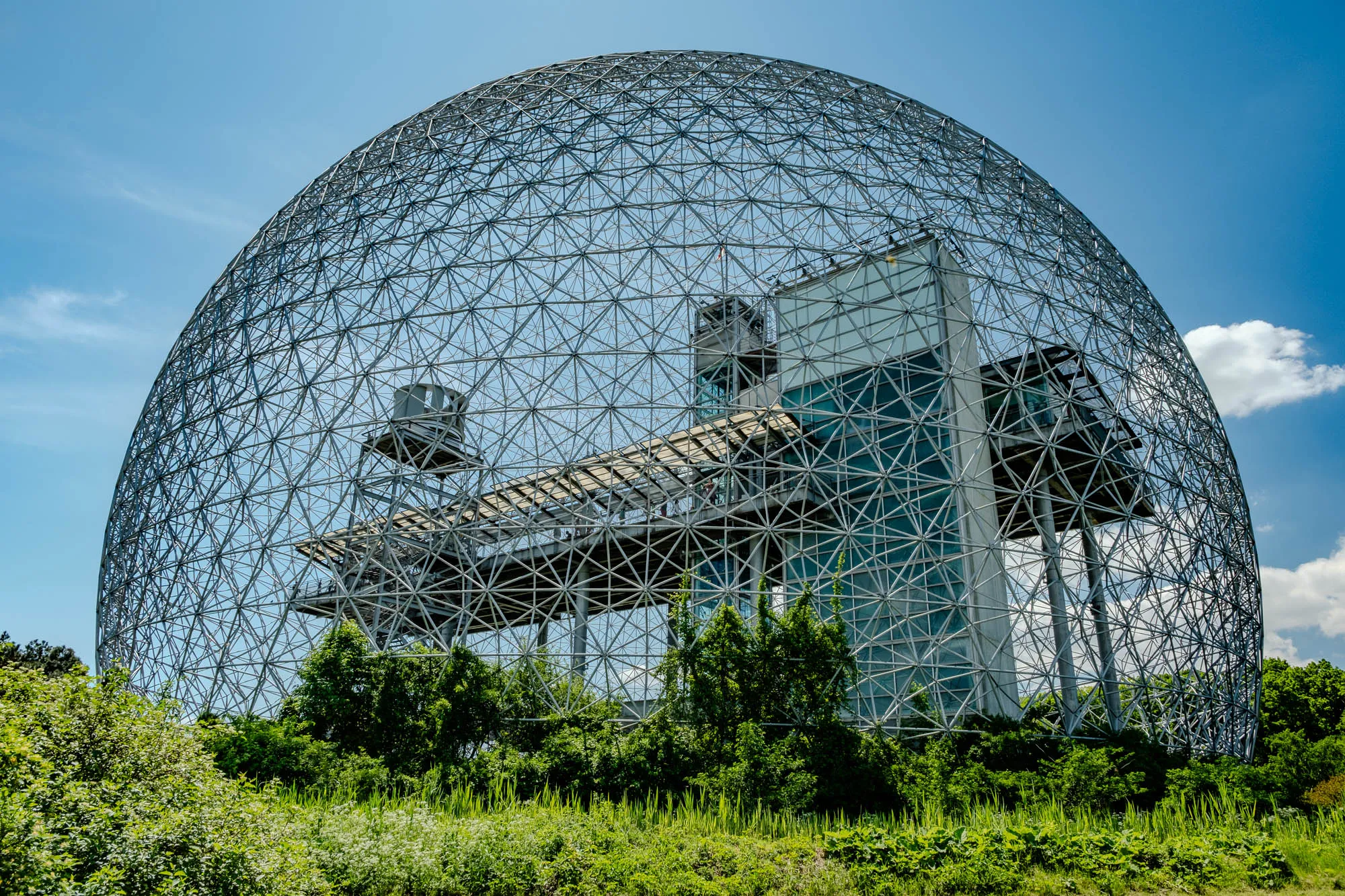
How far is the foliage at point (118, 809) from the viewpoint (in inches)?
207

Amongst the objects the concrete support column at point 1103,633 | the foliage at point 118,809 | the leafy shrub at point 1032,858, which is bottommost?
the leafy shrub at point 1032,858

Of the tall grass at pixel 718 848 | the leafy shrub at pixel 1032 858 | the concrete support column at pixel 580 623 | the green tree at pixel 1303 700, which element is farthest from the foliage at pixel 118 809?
the green tree at pixel 1303 700

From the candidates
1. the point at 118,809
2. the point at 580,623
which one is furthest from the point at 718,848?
the point at 580,623

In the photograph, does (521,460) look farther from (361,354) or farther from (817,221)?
(817,221)

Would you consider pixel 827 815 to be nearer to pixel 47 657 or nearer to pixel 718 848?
pixel 718 848

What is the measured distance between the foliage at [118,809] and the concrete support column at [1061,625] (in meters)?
14.4

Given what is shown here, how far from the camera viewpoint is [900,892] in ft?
27.1

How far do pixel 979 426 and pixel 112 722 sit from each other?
1664cm

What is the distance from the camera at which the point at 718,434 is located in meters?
18.9

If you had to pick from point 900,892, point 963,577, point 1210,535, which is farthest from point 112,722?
point 1210,535

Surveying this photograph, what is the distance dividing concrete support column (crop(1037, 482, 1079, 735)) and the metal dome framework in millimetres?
77

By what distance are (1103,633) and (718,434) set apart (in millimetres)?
8992

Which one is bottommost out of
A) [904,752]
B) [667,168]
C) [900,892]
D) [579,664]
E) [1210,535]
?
[900,892]

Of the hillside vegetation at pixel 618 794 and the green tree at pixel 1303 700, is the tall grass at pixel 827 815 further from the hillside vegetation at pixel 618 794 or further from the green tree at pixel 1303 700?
the green tree at pixel 1303 700
